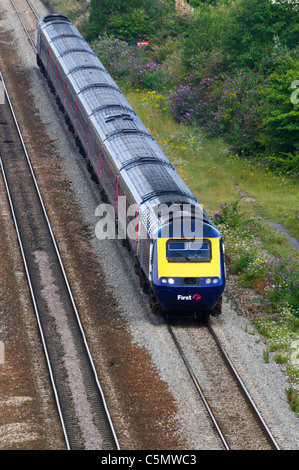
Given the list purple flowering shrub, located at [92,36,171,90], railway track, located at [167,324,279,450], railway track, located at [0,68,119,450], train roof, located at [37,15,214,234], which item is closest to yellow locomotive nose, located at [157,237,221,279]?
train roof, located at [37,15,214,234]

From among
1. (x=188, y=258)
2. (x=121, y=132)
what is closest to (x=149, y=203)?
(x=188, y=258)

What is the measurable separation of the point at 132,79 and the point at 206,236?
2177 centimetres

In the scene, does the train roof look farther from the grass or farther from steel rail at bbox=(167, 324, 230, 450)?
the grass

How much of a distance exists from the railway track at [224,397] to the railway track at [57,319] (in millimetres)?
2412

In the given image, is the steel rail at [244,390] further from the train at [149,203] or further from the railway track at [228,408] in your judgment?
the train at [149,203]

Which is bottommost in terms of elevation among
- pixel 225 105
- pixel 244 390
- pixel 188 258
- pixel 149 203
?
pixel 225 105

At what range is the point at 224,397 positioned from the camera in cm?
1744

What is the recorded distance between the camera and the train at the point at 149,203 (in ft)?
64.5

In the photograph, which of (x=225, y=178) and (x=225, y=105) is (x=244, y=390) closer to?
(x=225, y=178)

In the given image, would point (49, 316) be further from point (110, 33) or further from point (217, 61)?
point (110, 33)

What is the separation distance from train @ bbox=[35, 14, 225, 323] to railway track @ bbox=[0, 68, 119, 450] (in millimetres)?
2407

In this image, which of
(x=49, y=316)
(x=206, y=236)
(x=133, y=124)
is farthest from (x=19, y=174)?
(x=206, y=236)

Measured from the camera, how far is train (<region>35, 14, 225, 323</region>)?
19.7 meters

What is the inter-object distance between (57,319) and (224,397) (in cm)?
564
